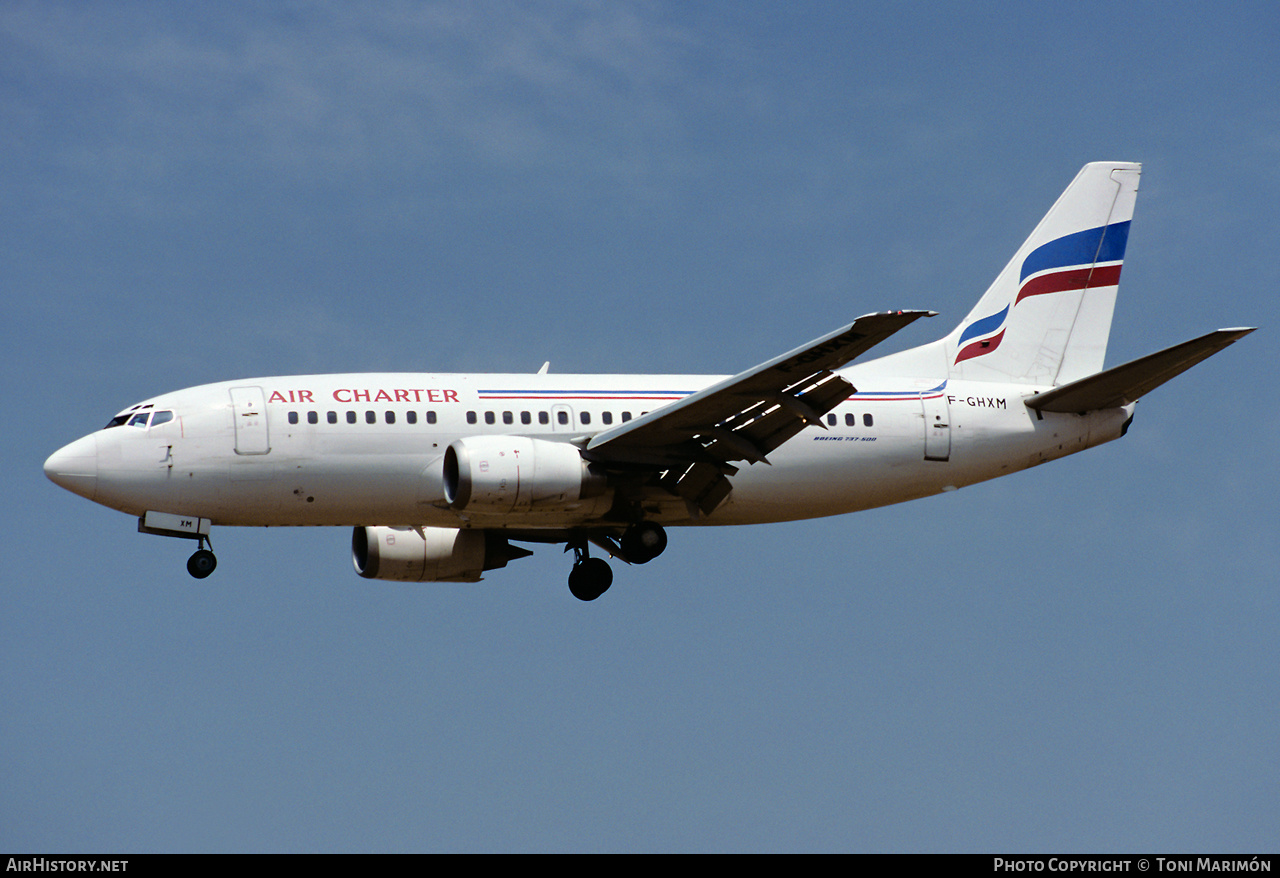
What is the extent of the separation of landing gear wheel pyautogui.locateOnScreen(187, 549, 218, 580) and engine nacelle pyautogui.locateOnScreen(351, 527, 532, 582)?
5.21 meters

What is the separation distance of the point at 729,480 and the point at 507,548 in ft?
19.8

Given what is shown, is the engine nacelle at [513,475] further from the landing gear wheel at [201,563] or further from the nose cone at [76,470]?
the nose cone at [76,470]

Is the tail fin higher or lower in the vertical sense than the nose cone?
higher

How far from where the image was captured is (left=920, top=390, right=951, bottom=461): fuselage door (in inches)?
1495

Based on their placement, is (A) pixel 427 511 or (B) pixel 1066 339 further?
(B) pixel 1066 339

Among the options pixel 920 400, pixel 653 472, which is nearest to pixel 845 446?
pixel 920 400

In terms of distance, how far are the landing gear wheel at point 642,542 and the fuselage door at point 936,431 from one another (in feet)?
20.4

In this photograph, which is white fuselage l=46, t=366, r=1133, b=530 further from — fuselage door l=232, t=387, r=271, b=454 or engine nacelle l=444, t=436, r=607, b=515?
engine nacelle l=444, t=436, r=607, b=515

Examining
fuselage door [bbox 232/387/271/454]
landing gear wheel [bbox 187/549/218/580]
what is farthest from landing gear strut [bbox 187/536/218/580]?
fuselage door [bbox 232/387/271/454]

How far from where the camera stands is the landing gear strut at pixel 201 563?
114ft
